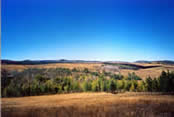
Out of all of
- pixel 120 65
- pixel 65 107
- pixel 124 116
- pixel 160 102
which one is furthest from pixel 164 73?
pixel 120 65

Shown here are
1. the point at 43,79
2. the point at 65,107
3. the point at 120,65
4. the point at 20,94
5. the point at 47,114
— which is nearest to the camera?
the point at 47,114

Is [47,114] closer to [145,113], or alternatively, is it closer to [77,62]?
[145,113]

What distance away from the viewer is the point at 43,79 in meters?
9.38

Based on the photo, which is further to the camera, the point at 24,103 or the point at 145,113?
the point at 24,103

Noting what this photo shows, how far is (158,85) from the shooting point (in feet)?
25.9

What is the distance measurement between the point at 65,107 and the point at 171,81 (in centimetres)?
744

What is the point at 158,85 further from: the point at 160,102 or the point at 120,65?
the point at 120,65

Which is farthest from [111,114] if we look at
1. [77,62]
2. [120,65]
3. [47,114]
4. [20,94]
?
[77,62]

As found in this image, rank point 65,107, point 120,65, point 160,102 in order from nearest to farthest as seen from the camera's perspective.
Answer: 1. point 65,107
2. point 160,102
3. point 120,65

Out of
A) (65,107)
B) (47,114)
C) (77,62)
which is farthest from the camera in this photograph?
(77,62)

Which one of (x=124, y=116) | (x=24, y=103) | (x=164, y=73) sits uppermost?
(x=164, y=73)

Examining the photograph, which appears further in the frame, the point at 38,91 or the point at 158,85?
the point at 158,85

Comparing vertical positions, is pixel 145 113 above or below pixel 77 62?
below

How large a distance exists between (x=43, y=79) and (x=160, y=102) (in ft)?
28.0
